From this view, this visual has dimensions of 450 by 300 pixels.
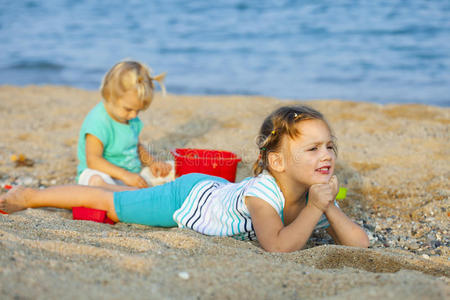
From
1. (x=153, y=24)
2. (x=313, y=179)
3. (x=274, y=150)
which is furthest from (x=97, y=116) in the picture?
(x=153, y=24)

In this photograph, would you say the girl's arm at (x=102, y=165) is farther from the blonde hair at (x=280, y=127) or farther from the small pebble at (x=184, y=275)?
the small pebble at (x=184, y=275)

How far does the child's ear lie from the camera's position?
8.30 ft

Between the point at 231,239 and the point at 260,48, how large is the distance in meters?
8.80

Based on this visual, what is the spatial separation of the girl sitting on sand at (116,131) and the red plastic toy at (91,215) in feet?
1.55

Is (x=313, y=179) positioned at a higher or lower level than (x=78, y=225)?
higher

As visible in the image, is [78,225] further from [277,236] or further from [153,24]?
[153,24]

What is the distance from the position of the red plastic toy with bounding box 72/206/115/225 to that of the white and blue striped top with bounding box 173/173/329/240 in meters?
0.50

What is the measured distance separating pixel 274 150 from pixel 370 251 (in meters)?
0.72

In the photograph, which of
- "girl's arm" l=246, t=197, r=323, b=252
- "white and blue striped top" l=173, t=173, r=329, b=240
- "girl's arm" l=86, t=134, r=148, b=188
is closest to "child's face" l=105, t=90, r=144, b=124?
"girl's arm" l=86, t=134, r=148, b=188

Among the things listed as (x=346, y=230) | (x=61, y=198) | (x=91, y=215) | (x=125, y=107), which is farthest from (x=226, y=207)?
(x=125, y=107)

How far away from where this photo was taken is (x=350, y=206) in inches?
132

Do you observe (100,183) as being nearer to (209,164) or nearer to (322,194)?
(209,164)

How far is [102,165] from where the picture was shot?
364 cm

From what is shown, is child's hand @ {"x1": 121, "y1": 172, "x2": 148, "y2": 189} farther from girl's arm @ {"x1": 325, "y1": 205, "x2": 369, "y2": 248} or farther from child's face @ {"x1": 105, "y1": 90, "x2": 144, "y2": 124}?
girl's arm @ {"x1": 325, "y1": 205, "x2": 369, "y2": 248}
